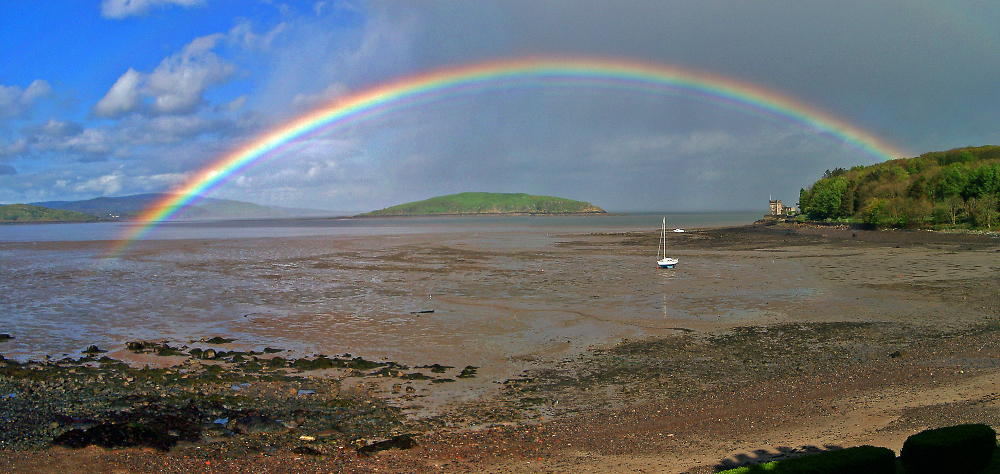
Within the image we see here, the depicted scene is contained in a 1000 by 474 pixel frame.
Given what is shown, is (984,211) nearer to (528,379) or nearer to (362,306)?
(362,306)

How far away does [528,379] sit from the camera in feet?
54.6

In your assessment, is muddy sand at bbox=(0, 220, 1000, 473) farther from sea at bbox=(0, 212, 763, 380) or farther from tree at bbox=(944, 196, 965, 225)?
tree at bbox=(944, 196, 965, 225)

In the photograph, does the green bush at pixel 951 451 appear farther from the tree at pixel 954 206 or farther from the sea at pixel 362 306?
the tree at pixel 954 206

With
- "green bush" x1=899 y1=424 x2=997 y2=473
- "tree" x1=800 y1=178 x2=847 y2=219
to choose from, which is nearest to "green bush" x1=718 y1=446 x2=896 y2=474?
"green bush" x1=899 y1=424 x2=997 y2=473

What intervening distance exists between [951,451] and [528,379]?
34.9 ft

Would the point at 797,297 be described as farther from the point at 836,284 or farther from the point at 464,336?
the point at 464,336

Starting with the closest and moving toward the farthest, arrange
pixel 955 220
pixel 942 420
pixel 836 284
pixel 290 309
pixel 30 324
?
pixel 942 420 → pixel 30 324 → pixel 290 309 → pixel 836 284 → pixel 955 220

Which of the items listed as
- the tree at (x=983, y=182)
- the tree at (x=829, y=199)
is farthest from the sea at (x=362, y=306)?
the tree at (x=829, y=199)

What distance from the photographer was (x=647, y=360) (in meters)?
18.3

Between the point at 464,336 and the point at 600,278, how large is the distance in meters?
A: 20.2

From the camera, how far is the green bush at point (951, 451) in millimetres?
7375

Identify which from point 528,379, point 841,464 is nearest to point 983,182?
point 528,379

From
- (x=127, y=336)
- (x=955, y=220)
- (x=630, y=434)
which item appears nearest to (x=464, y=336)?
(x=630, y=434)

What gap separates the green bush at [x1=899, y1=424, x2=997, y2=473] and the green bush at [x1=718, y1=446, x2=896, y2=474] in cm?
28
